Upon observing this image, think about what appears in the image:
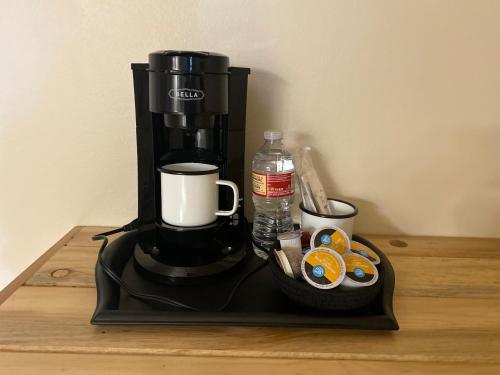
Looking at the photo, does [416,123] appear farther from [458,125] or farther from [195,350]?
[195,350]

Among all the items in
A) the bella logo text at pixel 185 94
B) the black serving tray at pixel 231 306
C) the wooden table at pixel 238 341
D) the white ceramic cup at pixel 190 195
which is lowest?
the wooden table at pixel 238 341

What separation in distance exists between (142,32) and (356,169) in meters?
0.57

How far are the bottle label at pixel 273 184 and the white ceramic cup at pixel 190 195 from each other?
0.07 m

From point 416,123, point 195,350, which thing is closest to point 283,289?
point 195,350

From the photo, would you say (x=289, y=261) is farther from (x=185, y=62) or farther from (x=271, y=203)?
(x=185, y=62)

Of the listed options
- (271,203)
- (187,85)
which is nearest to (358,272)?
(271,203)

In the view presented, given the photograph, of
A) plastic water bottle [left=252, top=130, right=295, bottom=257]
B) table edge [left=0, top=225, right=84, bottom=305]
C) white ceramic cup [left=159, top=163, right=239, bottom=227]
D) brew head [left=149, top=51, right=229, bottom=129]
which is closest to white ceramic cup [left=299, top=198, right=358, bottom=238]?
plastic water bottle [left=252, top=130, right=295, bottom=257]

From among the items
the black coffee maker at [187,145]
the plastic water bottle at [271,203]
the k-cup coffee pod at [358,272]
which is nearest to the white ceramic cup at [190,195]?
the black coffee maker at [187,145]

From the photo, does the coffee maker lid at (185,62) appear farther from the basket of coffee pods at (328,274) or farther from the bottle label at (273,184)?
the basket of coffee pods at (328,274)

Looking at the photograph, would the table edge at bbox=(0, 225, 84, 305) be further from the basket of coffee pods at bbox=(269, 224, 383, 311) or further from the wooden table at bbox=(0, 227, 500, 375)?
the basket of coffee pods at bbox=(269, 224, 383, 311)

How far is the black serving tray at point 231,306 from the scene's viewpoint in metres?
0.55

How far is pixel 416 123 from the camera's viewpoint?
0.88 metres

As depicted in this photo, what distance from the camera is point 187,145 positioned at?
0.75m

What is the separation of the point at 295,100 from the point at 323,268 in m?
0.43
